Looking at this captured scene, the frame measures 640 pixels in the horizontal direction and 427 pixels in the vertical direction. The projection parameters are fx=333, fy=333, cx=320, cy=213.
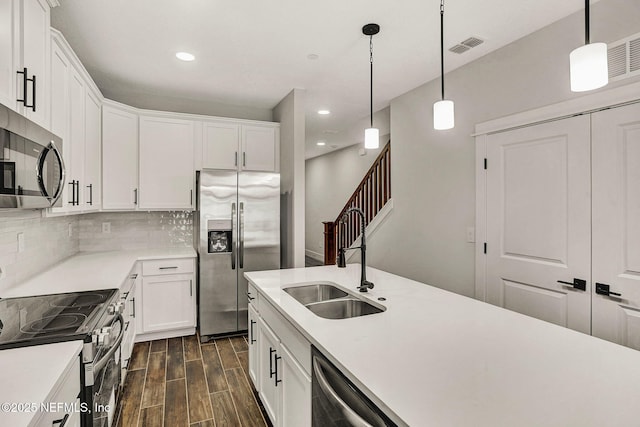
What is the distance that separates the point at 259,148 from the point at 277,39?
5.47ft

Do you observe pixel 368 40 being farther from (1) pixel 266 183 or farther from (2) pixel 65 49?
(2) pixel 65 49

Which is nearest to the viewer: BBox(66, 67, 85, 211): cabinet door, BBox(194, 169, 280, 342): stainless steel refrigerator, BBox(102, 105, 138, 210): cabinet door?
BBox(66, 67, 85, 211): cabinet door

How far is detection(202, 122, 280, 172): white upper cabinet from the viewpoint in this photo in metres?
3.95

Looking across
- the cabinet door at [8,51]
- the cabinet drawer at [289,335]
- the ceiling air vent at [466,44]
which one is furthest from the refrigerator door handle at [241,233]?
the ceiling air vent at [466,44]

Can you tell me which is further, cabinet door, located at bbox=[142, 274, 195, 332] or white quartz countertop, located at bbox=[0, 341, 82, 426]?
cabinet door, located at bbox=[142, 274, 195, 332]

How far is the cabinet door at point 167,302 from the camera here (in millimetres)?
3479

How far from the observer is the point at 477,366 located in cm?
113

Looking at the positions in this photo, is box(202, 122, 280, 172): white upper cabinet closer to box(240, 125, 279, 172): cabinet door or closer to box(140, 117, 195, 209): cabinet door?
box(240, 125, 279, 172): cabinet door

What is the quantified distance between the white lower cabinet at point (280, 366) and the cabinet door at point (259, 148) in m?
2.08

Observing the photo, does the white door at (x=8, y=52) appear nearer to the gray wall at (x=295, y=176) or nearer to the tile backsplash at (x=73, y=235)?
the tile backsplash at (x=73, y=235)

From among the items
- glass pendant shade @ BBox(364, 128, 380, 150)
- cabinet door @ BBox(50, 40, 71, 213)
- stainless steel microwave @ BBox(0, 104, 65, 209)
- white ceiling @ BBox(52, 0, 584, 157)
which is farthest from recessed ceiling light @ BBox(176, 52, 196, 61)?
glass pendant shade @ BBox(364, 128, 380, 150)

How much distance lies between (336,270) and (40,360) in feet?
6.33

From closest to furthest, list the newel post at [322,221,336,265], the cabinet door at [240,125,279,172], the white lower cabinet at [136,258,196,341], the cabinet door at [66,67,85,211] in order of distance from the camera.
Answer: the cabinet door at [66,67,85,211], the white lower cabinet at [136,258,196,341], the cabinet door at [240,125,279,172], the newel post at [322,221,336,265]

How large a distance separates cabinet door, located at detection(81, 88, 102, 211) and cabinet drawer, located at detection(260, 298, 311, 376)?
182 cm
